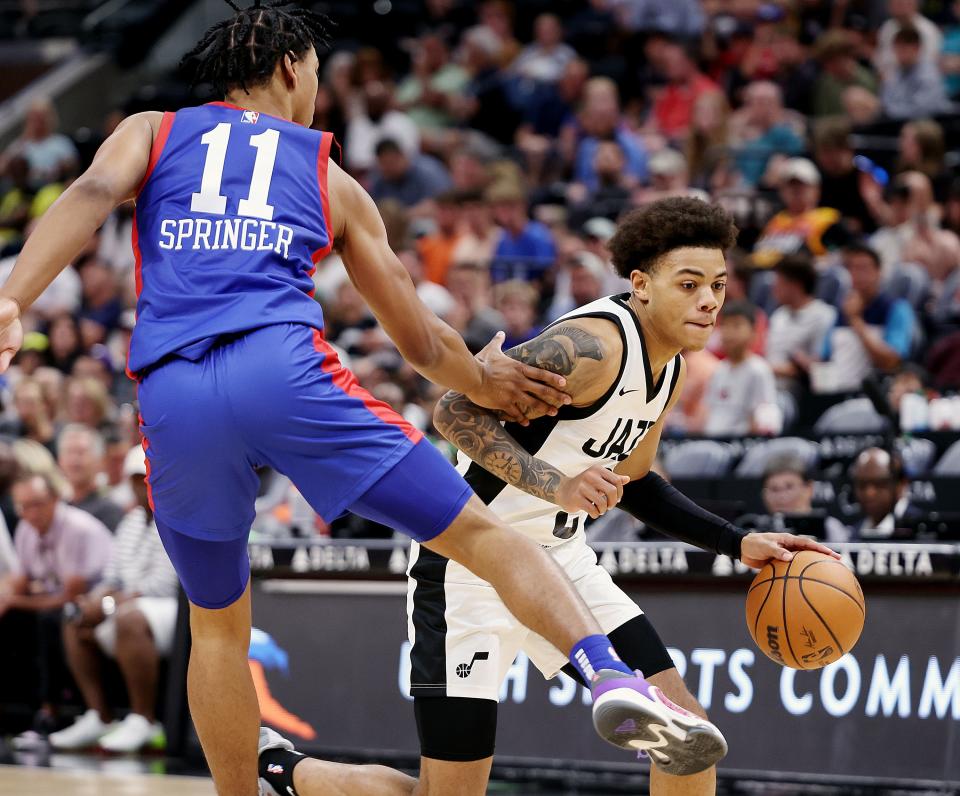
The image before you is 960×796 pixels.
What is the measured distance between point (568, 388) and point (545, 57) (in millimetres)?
10739

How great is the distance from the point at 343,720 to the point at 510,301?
3.55m

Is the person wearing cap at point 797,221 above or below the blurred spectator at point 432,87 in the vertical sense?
below

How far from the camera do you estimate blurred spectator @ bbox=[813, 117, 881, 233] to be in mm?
11000

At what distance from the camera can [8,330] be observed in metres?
3.54

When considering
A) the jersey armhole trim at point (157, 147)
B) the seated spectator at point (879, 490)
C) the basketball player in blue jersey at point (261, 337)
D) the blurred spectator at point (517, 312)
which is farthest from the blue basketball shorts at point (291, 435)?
the blurred spectator at point (517, 312)

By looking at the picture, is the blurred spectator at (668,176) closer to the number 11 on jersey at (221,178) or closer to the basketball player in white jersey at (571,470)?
the basketball player in white jersey at (571,470)

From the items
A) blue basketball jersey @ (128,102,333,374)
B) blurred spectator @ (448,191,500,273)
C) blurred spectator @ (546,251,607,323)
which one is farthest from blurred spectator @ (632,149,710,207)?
blue basketball jersey @ (128,102,333,374)

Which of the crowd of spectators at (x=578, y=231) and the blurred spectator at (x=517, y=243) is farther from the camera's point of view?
the blurred spectator at (x=517, y=243)

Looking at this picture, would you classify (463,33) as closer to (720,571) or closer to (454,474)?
(720,571)

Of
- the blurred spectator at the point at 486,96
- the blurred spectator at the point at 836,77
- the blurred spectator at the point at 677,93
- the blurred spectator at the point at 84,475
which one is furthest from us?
the blurred spectator at the point at 486,96

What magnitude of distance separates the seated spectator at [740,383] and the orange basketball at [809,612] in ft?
14.3

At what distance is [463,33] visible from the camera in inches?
634

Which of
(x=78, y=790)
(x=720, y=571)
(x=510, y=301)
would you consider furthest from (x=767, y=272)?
(x=78, y=790)

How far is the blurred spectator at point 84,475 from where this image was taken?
9.90 meters
